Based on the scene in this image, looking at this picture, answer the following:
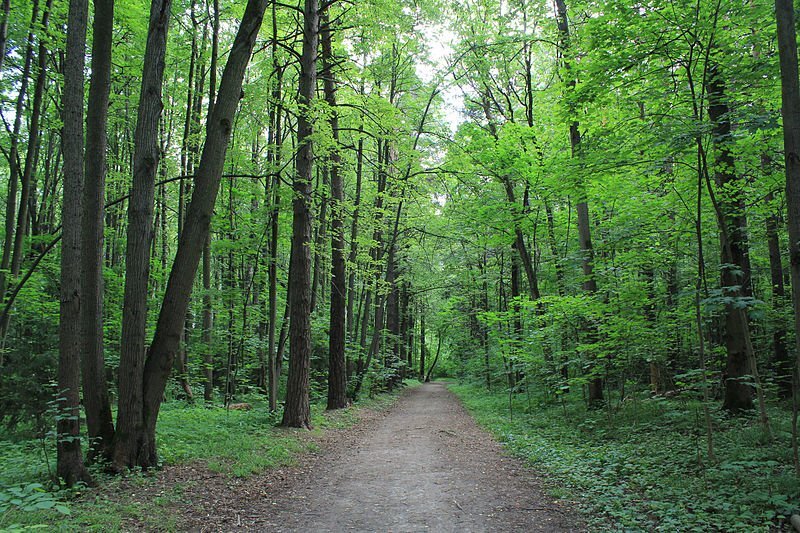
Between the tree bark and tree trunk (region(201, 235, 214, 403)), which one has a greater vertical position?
the tree bark

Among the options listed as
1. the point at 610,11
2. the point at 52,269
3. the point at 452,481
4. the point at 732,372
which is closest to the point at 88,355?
the point at 452,481

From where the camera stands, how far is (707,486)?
4.80m

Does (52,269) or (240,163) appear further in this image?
(52,269)

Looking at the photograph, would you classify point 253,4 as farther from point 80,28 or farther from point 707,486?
point 707,486

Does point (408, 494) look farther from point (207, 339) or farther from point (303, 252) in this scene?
point (207, 339)

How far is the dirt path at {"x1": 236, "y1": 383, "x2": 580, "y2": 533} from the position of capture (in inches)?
176

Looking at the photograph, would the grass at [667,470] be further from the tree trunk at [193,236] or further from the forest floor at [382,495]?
the tree trunk at [193,236]

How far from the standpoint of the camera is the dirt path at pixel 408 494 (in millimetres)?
4465

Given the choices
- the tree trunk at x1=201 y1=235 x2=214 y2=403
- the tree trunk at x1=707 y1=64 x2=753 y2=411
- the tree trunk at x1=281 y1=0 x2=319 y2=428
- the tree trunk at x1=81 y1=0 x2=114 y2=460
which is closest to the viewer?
the tree trunk at x1=81 y1=0 x2=114 y2=460

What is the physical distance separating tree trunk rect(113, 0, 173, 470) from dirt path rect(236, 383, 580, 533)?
2.10 metres

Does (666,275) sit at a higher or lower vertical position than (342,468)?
higher

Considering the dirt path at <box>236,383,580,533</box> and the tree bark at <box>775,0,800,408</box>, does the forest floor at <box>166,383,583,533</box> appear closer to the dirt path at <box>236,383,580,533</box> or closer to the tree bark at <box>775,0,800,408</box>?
the dirt path at <box>236,383,580,533</box>

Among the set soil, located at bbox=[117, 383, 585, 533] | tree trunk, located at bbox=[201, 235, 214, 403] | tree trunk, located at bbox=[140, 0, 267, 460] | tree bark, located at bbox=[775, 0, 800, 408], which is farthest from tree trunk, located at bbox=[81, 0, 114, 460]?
tree bark, located at bbox=[775, 0, 800, 408]

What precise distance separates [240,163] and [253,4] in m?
4.21
